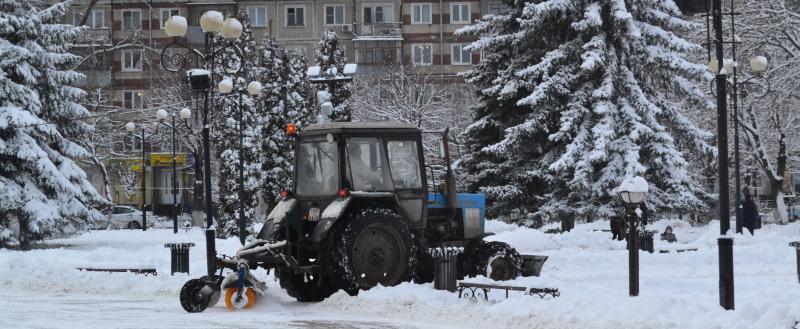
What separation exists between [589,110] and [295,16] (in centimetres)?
4553

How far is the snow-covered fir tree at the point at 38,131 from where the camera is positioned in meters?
33.6

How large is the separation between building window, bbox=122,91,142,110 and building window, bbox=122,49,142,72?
1478 mm

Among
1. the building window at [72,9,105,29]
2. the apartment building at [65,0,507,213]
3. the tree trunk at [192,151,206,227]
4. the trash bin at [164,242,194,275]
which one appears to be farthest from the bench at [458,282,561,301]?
the building window at [72,9,105,29]

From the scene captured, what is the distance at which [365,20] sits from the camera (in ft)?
244

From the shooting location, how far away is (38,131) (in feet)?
Result: 113

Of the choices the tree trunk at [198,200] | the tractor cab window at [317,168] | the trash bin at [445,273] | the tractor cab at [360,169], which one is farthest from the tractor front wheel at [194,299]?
the tree trunk at [198,200]

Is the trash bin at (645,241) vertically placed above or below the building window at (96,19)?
below

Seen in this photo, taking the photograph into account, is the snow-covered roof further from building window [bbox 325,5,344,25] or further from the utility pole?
the utility pole

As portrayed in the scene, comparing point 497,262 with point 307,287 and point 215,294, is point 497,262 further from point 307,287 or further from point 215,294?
point 215,294

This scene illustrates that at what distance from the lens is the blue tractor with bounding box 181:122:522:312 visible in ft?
53.0

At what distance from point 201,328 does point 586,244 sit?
16852mm

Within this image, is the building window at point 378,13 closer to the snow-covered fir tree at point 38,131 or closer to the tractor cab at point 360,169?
the snow-covered fir tree at point 38,131

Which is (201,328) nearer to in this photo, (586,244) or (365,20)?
(586,244)

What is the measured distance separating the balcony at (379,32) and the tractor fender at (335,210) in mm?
56051
